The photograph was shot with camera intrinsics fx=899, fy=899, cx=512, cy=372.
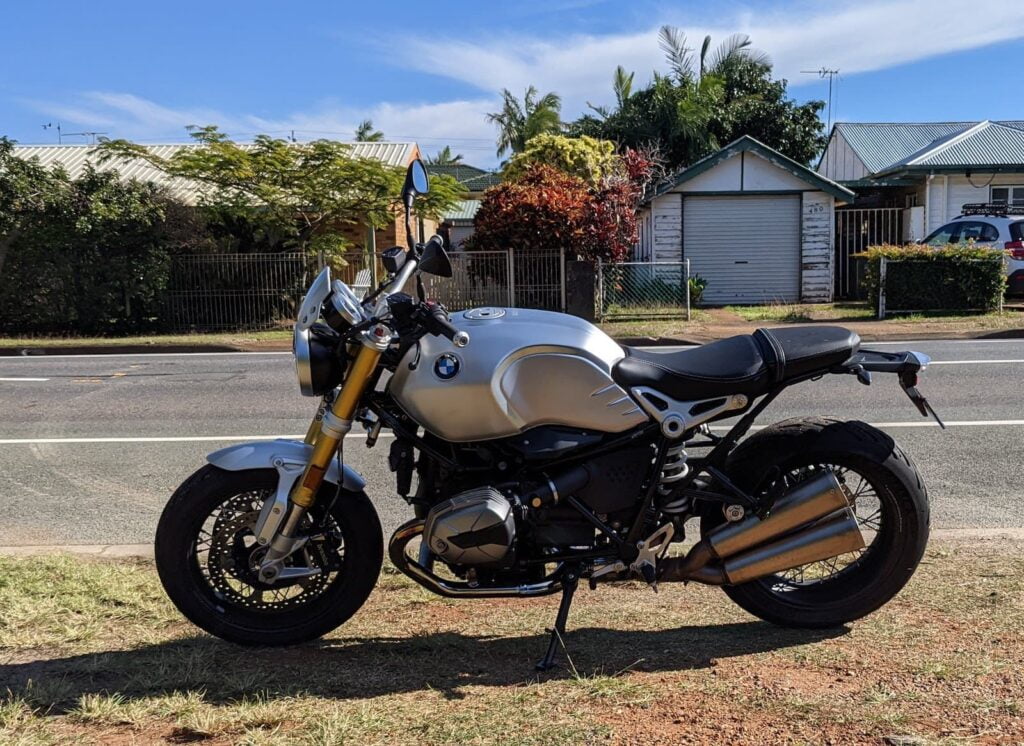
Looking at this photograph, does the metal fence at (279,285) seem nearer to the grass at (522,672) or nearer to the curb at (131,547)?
the curb at (131,547)

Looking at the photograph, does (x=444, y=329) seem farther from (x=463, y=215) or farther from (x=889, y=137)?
(x=463, y=215)

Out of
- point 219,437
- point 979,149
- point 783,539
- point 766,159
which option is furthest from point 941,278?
point 783,539

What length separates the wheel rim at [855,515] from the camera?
346cm

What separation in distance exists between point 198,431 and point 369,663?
17.7 feet

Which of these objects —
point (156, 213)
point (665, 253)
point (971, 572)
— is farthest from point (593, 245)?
point (971, 572)

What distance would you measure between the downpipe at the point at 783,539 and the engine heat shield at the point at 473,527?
0.69 m

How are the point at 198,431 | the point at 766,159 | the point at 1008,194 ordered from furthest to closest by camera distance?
the point at 1008,194, the point at 766,159, the point at 198,431

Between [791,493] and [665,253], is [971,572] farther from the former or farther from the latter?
[665,253]

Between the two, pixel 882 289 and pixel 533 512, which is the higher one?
pixel 882 289

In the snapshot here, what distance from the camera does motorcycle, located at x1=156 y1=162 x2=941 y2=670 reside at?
318cm

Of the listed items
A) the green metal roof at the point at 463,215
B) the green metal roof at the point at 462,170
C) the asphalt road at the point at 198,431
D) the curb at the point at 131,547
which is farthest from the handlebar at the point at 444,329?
the green metal roof at the point at 462,170

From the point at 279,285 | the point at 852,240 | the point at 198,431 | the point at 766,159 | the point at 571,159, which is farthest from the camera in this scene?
the point at 852,240

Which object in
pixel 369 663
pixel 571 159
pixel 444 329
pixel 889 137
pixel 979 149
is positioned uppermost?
pixel 889 137

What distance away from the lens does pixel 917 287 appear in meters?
17.4
